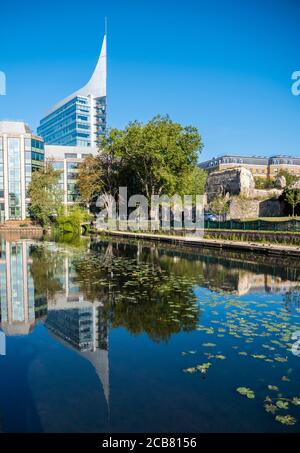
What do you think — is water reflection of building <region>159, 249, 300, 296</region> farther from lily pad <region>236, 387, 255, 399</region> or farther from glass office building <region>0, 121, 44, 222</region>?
glass office building <region>0, 121, 44, 222</region>

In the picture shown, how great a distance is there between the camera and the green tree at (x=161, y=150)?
4075 cm

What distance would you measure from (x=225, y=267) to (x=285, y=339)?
34.3 feet

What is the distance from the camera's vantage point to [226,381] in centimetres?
564

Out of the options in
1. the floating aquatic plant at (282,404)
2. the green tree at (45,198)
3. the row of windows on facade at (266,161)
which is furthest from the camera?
the row of windows on facade at (266,161)

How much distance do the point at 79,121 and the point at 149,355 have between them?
12693 cm

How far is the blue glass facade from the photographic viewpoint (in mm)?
124312

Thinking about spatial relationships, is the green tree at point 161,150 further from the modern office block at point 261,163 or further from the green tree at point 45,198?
the modern office block at point 261,163

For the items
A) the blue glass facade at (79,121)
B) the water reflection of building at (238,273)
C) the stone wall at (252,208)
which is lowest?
the water reflection of building at (238,273)

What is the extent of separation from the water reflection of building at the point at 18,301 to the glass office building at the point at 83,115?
111 metres

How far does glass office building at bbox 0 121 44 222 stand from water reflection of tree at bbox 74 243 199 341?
5709 cm

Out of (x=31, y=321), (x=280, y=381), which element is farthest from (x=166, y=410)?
(x=31, y=321)

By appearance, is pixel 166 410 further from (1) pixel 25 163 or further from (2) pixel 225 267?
(1) pixel 25 163

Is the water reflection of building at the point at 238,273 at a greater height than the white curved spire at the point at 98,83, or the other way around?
the white curved spire at the point at 98,83

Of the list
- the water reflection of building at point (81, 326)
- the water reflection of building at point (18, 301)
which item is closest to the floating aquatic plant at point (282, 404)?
the water reflection of building at point (81, 326)
